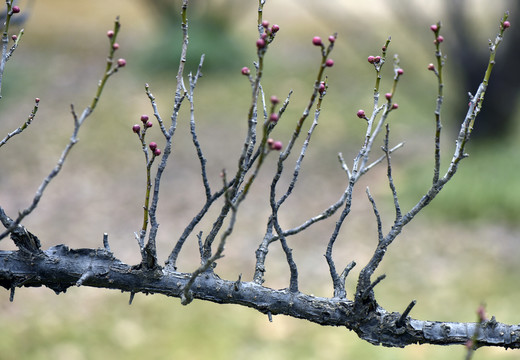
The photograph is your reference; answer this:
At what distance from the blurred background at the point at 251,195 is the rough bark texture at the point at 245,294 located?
163cm

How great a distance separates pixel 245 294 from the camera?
205 centimetres

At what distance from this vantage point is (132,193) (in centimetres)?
916

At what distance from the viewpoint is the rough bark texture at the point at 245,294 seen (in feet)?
6.56

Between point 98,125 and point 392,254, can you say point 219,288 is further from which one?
point 98,125

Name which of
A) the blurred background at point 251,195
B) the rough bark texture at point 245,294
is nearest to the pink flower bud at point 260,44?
the rough bark texture at point 245,294

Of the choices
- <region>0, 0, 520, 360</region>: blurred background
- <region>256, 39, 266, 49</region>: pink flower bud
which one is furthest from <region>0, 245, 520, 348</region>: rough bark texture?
<region>0, 0, 520, 360</region>: blurred background

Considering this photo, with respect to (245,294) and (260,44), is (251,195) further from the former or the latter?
(260,44)

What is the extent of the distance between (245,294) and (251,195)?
708cm

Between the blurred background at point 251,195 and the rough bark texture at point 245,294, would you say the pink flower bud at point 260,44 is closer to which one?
the rough bark texture at point 245,294

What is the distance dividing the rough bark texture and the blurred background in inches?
64.4

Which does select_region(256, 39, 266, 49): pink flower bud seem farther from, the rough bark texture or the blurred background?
the blurred background

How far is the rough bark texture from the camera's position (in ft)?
6.56

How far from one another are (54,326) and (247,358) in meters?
2.02

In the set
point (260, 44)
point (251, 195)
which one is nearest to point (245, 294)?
point (260, 44)
